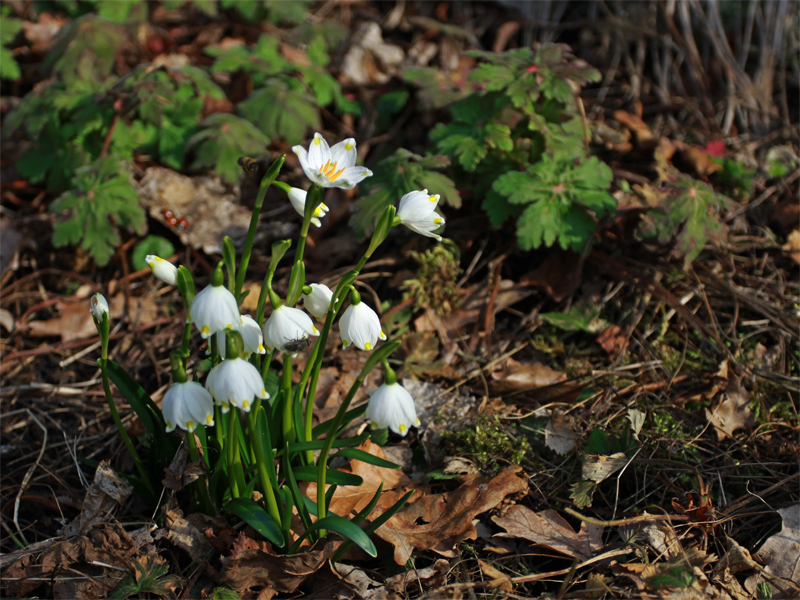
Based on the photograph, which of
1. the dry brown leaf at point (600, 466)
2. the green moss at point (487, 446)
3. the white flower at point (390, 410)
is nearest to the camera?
the white flower at point (390, 410)

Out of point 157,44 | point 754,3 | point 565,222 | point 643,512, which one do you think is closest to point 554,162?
point 565,222

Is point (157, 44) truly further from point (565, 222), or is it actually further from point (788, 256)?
point (788, 256)

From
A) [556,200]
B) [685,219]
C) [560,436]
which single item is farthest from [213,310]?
Answer: [685,219]

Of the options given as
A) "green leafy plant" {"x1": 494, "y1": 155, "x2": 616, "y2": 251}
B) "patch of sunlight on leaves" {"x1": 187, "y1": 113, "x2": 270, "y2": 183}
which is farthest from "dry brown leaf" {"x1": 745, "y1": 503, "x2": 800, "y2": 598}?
"patch of sunlight on leaves" {"x1": 187, "y1": 113, "x2": 270, "y2": 183}

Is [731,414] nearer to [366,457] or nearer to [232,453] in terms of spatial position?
[366,457]

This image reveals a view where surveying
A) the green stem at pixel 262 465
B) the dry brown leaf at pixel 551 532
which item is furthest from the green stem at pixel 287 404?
the dry brown leaf at pixel 551 532

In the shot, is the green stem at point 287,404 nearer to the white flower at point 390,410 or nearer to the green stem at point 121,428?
the white flower at point 390,410

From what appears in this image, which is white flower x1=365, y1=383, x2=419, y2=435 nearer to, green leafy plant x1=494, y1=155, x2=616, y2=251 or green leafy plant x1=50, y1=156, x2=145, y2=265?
green leafy plant x1=494, y1=155, x2=616, y2=251
